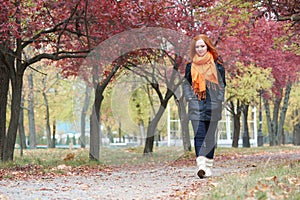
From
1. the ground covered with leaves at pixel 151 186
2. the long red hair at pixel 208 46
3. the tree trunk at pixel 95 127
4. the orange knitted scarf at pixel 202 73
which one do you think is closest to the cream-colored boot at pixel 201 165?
the ground covered with leaves at pixel 151 186

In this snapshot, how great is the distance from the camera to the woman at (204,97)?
7570mm

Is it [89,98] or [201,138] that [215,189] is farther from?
[89,98]

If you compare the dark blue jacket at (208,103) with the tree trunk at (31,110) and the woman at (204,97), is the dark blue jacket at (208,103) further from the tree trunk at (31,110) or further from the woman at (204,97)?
the tree trunk at (31,110)

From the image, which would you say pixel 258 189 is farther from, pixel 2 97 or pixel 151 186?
pixel 2 97

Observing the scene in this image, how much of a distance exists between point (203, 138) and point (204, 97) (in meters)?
0.60

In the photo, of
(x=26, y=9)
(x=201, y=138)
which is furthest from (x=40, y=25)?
(x=201, y=138)

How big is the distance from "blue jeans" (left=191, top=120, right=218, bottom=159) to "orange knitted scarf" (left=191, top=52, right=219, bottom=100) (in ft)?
1.32

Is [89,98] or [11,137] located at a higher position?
[89,98]

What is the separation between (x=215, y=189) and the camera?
5836mm

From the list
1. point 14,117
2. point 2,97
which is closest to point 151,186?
point 14,117

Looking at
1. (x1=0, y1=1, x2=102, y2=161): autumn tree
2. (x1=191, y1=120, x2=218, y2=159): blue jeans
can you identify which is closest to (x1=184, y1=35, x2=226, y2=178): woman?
(x1=191, y1=120, x2=218, y2=159): blue jeans

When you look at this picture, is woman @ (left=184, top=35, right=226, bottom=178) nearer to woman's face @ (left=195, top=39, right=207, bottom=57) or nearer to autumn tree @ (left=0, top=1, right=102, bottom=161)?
woman's face @ (left=195, top=39, right=207, bottom=57)

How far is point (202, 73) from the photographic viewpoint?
7594 mm

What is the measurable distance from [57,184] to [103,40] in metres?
5.23
